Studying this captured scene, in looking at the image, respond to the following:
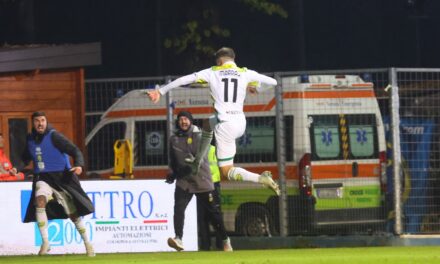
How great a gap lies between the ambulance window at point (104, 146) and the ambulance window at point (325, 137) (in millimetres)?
3371

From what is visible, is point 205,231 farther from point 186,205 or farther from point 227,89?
point 227,89

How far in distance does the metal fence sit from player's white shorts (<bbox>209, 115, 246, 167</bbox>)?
5.92 m

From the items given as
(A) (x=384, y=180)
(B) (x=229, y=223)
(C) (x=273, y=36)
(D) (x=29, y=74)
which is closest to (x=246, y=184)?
(B) (x=229, y=223)

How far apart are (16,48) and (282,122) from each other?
4.78 m

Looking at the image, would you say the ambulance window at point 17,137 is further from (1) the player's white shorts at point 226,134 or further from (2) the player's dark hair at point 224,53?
(2) the player's dark hair at point 224,53

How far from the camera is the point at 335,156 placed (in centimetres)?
2416

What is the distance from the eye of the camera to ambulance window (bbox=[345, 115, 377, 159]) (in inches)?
950

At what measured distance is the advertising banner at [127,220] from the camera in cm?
2209

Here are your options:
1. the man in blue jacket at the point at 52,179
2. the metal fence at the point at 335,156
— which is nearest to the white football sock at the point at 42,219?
the man in blue jacket at the point at 52,179

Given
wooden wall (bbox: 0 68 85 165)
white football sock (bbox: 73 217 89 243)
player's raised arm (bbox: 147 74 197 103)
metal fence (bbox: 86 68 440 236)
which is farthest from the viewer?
wooden wall (bbox: 0 68 85 165)

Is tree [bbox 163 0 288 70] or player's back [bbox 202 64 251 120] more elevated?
tree [bbox 163 0 288 70]

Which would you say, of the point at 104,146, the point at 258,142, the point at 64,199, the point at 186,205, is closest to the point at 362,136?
the point at 258,142

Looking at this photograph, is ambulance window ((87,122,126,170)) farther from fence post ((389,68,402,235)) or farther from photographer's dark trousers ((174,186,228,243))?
fence post ((389,68,402,235))

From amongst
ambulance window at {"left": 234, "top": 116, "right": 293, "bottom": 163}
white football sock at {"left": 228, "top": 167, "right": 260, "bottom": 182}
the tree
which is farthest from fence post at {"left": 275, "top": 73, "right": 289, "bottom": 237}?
white football sock at {"left": 228, "top": 167, "right": 260, "bottom": 182}
